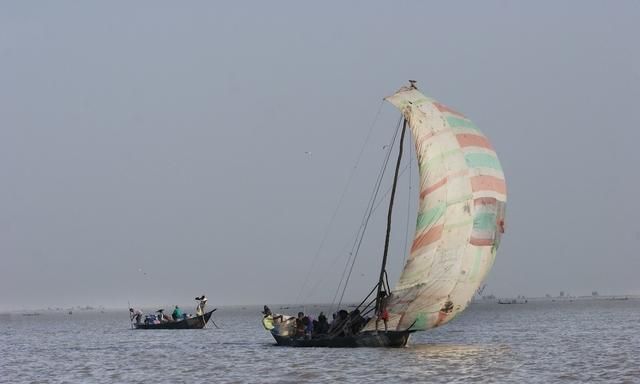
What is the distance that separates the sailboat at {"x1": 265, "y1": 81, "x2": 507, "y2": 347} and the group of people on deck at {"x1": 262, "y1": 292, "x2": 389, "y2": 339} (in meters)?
1.30

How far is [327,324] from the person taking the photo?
5338 cm

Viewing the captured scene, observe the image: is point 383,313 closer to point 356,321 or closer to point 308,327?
point 356,321

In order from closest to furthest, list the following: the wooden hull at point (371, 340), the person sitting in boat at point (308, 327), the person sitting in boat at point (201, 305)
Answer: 1. the wooden hull at point (371, 340)
2. the person sitting in boat at point (308, 327)
3. the person sitting in boat at point (201, 305)

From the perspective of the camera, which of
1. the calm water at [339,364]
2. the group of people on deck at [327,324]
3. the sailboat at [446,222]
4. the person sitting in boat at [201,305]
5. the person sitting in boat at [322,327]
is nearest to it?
the calm water at [339,364]

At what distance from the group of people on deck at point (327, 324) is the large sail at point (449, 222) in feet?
6.72

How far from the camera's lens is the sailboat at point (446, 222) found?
153 feet

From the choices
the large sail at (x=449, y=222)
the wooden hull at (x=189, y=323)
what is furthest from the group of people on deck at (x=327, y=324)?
the wooden hull at (x=189, y=323)

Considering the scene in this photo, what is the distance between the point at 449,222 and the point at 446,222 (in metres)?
0.12

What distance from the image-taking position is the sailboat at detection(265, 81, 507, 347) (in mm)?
46594

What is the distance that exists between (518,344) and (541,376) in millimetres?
23213

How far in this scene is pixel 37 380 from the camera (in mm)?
43938

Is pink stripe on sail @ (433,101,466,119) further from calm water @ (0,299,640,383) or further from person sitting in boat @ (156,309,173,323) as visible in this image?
person sitting in boat @ (156,309,173,323)

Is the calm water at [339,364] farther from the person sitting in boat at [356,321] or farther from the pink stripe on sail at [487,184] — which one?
the pink stripe on sail at [487,184]

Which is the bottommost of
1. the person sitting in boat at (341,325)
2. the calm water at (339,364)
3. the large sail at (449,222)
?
the calm water at (339,364)
